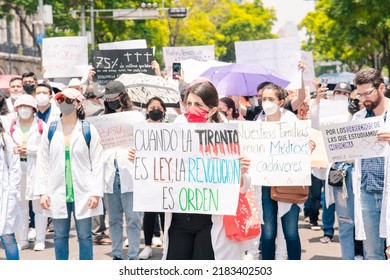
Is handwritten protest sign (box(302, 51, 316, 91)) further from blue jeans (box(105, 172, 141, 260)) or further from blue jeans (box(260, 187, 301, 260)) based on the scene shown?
blue jeans (box(260, 187, 301, 260))

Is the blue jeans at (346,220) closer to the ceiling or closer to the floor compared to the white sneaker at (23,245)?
closer to the ceiling

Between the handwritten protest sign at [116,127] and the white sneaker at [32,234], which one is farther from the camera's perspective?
the white sneaker at [32,234]

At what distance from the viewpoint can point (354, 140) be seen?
5.81m

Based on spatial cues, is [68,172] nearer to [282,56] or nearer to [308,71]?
[282,56]

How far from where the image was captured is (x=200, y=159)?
516 cm

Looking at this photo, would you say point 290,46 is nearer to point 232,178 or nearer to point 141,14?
point 232,178

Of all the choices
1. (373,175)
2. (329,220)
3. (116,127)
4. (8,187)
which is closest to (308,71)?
(329,220)

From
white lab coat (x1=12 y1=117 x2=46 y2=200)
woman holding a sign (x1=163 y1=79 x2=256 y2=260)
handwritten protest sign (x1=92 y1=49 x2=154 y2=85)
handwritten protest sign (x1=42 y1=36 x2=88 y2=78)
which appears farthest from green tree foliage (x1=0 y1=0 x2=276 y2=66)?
woman holding a sign (x1=163 y1=79 x2=256 y2=260)

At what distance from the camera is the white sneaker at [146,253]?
28.1ft

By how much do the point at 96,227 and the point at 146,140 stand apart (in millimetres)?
4632

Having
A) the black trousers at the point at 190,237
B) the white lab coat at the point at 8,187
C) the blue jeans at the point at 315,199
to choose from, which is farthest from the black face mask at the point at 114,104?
the blue jeans at the point at 315,199

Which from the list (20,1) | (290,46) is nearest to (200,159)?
(290,46)

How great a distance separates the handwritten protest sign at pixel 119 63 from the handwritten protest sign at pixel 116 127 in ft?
12.3

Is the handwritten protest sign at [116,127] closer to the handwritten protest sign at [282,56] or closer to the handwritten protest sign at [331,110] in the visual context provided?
the handwritten protest sign at [331,110]
